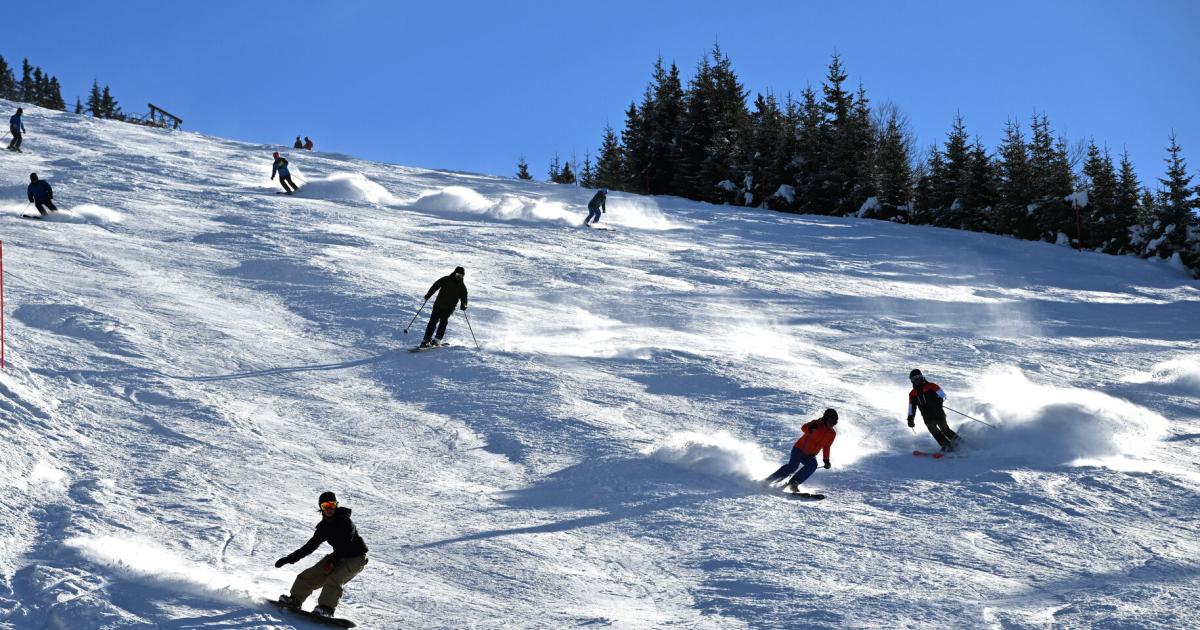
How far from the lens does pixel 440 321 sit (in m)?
15.3

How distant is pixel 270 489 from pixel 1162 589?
760cm

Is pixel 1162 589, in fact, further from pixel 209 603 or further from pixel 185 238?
pixel 185 238

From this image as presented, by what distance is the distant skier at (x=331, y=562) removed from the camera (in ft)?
23.4

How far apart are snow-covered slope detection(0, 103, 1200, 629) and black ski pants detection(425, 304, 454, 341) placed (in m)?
0.37

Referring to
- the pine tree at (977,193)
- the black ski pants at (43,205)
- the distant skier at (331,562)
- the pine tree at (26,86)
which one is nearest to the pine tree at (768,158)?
the pine tree at (977,193)

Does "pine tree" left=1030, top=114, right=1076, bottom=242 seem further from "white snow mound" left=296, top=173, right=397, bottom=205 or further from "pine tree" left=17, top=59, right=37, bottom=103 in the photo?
"pine tree" left=17, top=59, right=37, bottom=103

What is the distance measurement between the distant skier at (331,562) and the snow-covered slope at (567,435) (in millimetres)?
300

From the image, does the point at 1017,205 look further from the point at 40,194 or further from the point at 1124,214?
the point at 40,194

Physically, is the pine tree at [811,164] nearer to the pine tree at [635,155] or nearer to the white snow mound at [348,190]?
the pine tree at [635,155]

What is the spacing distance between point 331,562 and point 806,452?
505cm

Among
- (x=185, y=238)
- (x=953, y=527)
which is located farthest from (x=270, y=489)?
(x=185, y=238)

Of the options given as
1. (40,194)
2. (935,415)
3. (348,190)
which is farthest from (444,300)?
(348,190)

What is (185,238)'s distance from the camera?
21266 millimetres

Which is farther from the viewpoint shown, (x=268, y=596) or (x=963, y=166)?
(x=963, y=166)
